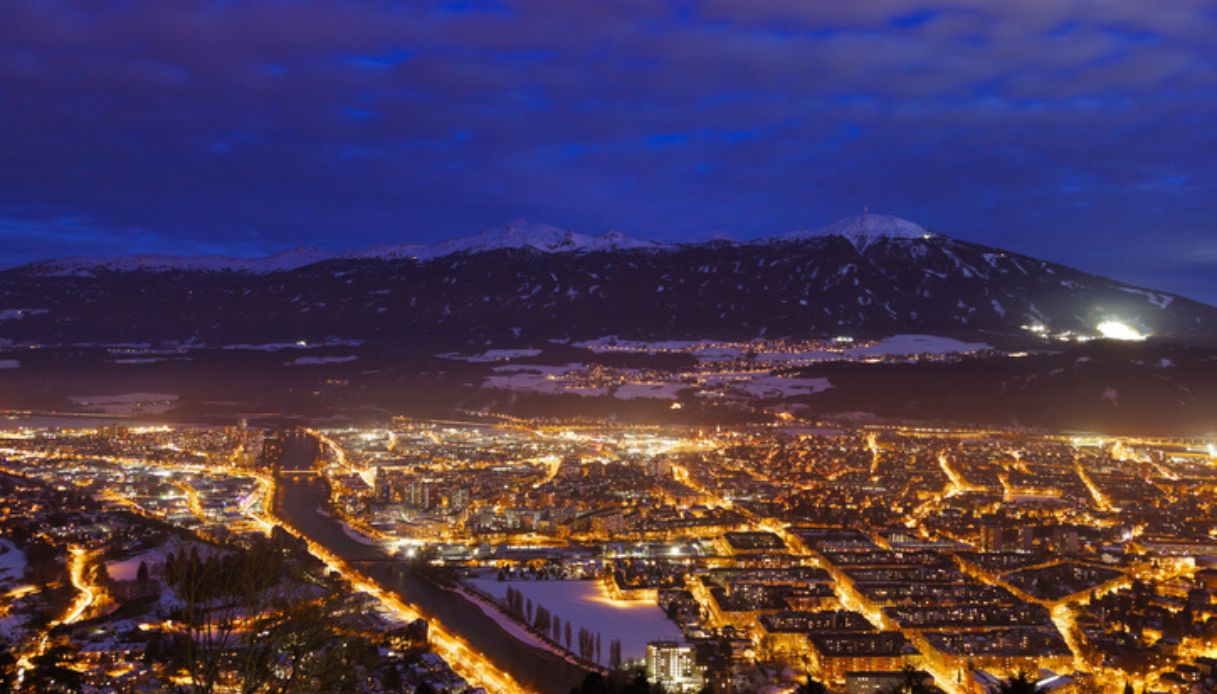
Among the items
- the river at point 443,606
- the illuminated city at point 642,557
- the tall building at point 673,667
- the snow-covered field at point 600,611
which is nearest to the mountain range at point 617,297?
the illuminated city at point 642,557

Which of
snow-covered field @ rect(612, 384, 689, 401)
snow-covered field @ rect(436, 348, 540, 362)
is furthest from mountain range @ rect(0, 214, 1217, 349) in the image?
snow-covered field @ rect(612, 384, 689, 401)

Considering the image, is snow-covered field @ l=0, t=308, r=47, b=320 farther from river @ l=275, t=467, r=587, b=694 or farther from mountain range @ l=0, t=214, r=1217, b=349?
river @ l=275, t=467, r=587, b=694

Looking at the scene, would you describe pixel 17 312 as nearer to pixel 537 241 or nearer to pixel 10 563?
pixel 537 241

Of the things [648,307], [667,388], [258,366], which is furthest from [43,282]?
[667,388]

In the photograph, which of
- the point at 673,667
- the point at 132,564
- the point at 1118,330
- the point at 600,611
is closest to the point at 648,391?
the point at 132,564

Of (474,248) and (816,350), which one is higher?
(474,248)

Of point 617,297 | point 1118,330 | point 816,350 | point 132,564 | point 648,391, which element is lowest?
point 132,564

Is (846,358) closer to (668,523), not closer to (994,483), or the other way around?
(994,483)
